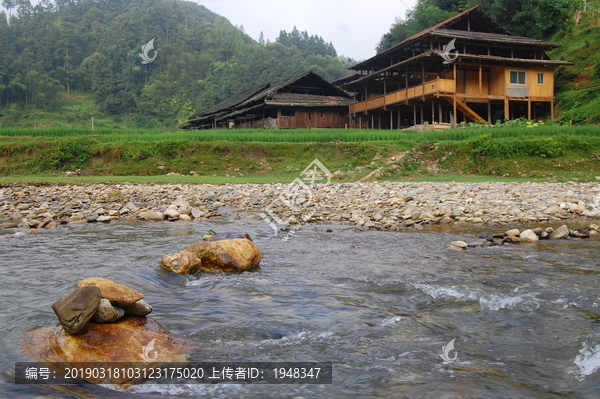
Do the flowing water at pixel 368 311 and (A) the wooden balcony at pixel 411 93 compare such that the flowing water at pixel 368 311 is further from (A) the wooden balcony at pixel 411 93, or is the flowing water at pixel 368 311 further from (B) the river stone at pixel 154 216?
(A) the wooden balcony at pixel 411 93

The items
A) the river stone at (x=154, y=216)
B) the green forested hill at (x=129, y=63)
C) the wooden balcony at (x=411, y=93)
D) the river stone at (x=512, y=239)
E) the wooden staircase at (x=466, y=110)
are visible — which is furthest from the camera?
the green forested hill at (x=129, y=63)

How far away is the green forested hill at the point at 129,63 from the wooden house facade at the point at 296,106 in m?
24.9

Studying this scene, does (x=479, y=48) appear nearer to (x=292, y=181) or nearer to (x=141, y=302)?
(x=292, y=181)

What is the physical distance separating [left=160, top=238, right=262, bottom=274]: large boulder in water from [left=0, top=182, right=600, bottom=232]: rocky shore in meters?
4.01

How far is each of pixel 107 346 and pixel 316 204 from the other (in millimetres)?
9271

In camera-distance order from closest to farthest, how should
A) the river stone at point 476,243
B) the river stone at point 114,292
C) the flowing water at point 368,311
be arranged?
1. the flowing water at point 368,311
2. the river stone at point 114,292
3. the river stone at point 476,243

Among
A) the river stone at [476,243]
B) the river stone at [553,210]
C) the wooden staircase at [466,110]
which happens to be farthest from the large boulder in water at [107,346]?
the wooden staircase at [466,110]

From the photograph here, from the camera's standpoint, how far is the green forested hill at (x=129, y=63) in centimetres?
6322

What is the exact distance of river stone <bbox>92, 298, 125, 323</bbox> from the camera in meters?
3.54

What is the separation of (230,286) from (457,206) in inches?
297

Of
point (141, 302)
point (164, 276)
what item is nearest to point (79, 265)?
point (164, 276)
